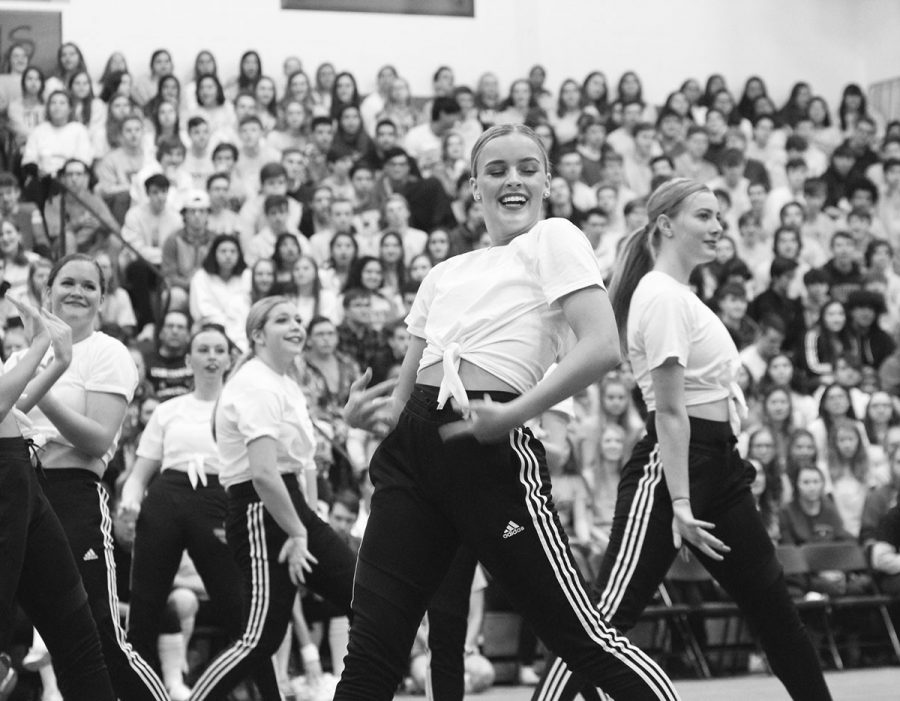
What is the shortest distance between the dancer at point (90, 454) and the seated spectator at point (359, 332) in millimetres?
5076

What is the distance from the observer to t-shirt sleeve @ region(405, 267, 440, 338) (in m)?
4.18

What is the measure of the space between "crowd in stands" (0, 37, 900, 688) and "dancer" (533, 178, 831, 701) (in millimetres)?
3766

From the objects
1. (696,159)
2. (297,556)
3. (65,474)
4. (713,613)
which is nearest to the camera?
(65,474)

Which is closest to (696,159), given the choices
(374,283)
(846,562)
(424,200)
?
(424,200)

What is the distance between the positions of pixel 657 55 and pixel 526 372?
1393 cm

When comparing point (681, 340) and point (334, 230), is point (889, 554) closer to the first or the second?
point (681, 340)

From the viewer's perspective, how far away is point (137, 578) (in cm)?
720

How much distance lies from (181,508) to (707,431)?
10.6 feet

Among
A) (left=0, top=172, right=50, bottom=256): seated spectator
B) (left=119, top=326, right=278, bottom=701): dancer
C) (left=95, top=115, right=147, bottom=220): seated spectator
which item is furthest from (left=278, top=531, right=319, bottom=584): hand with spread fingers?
(left=95, top=115, right=147, bottom=220): seated spectator

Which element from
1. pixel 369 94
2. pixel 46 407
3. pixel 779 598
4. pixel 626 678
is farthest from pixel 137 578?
pixel 369 94

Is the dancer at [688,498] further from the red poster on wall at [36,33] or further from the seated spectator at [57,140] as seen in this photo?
the red poster on wall at [36,33]

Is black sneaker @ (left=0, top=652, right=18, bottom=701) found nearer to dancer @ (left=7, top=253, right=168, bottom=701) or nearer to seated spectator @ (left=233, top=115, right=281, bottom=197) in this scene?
dancer @ (left=7, top=253, right=168, bottom=701)

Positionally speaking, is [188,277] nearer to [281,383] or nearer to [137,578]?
[137,578]

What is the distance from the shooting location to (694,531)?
15.9ft
